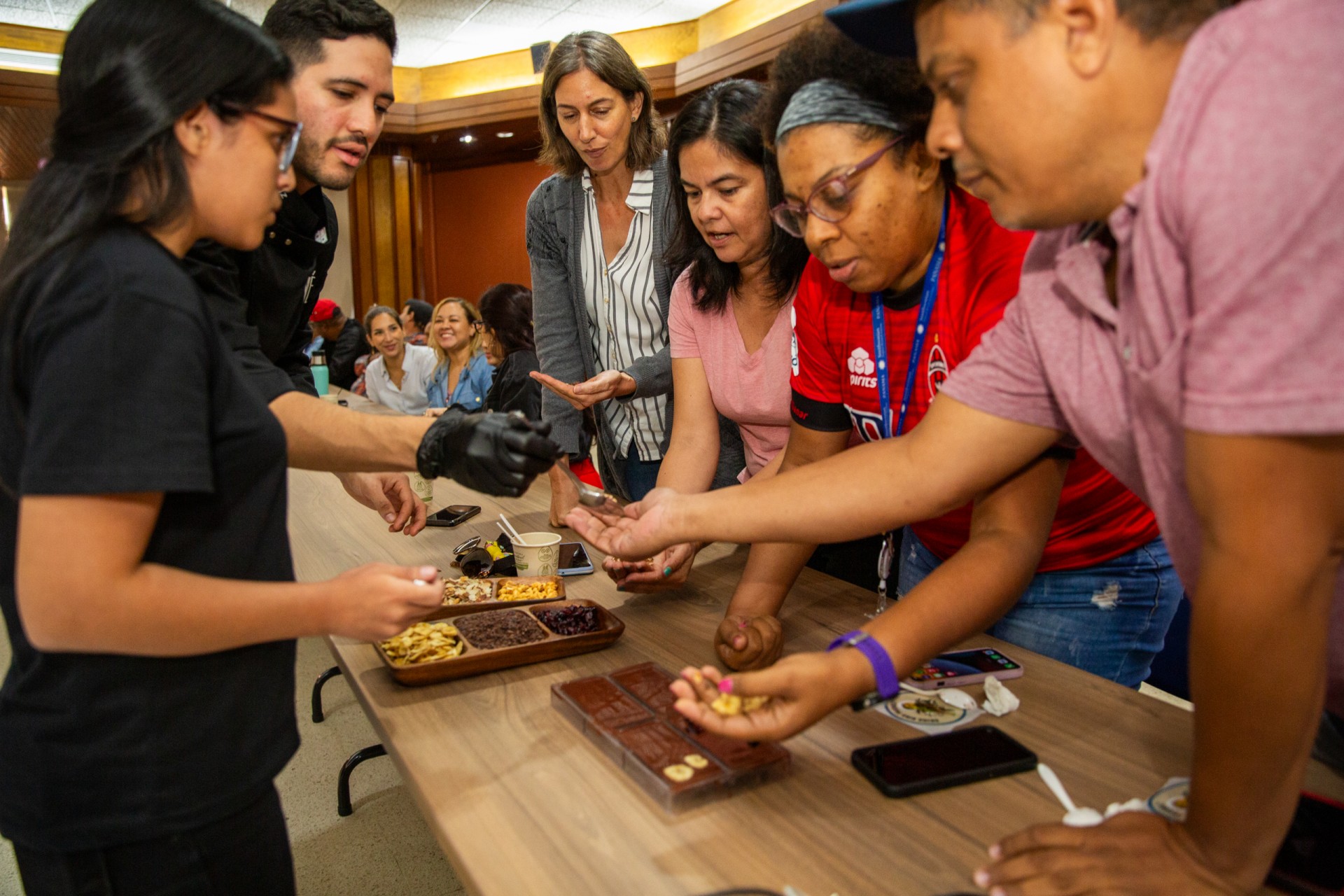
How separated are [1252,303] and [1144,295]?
12cm

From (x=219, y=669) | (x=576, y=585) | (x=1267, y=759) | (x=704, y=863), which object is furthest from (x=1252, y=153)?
(x=576, y=585)

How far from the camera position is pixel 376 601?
1.08 m

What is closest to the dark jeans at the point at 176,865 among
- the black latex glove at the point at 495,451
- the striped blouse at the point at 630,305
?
the black latex glove at the point at 495,451

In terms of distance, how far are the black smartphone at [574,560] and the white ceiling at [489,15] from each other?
599 centimetres

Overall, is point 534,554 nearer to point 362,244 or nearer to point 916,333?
point 916,333

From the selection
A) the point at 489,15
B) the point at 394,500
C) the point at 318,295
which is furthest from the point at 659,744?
the point at 489,15

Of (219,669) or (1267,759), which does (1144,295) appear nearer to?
(1267,759)

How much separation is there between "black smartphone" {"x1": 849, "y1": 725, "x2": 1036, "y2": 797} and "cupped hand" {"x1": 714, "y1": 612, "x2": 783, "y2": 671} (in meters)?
0.30

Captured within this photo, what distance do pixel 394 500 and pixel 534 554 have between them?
0.38 meters

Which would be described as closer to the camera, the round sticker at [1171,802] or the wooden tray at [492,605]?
the round sticker at [1171,802]

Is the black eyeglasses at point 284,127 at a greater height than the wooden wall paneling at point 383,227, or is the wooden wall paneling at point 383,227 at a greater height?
the wooden wall paneling at point 383,227

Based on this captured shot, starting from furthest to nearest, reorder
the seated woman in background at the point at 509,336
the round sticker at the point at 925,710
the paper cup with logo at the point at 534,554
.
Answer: the seated woman in background at the point at 509,336, the paper cup with logo at the point at 534,554, the round sticker at the point at 925,710

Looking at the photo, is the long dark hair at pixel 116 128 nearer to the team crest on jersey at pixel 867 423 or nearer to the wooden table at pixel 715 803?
the wooden table at pixel 715 803

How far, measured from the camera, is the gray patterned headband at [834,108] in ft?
4.50
